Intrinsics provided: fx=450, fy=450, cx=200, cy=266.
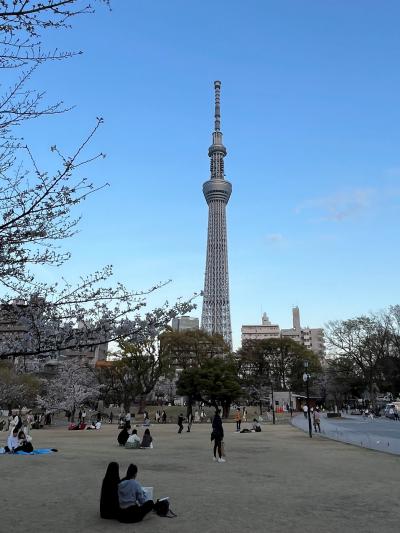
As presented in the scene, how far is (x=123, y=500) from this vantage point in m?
6.04

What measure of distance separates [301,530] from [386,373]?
46048mm

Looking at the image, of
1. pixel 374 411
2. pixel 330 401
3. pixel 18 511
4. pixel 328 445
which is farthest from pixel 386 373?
pixel 18 511

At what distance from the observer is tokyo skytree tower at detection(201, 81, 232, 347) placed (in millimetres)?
101188

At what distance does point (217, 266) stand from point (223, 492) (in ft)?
311

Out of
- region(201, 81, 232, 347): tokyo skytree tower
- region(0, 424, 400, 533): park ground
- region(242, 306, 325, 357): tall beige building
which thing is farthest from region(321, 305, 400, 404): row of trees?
region(242, 306, 325, 357): tall beige building

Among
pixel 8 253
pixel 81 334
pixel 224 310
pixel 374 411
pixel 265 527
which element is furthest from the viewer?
pixel 224 310

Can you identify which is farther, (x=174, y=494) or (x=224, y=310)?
(x=224, y=310)

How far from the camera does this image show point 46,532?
5.21 m

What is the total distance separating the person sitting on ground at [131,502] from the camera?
5852 millimetres

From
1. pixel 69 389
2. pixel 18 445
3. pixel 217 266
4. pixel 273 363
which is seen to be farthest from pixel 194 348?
pixel 217 266

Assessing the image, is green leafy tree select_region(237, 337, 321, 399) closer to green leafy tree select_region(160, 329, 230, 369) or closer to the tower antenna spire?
green leafy tree select_region(160, 329, 230, 369)

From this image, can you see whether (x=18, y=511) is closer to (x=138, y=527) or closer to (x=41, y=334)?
(x=138, y=527)

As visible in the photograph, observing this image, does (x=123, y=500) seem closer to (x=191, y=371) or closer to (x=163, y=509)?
(x=163, y=509)

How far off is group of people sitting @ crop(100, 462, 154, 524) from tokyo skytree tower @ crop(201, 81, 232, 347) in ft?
294
